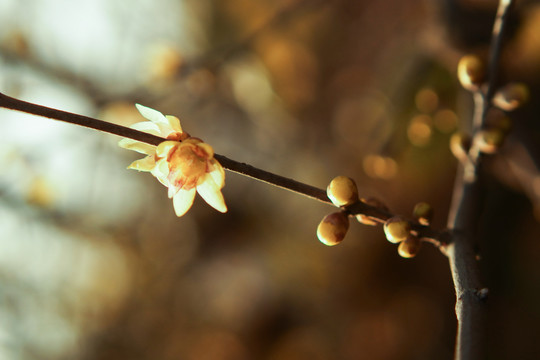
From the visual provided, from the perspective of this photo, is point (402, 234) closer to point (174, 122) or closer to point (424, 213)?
point (424, 213)

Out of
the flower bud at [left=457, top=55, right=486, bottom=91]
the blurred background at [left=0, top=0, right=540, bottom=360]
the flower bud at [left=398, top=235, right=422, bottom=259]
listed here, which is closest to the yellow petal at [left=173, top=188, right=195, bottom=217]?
the flower bud at [left=398, top=235, right=422, bottom=259]

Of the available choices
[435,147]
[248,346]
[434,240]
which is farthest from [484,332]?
[248,346]

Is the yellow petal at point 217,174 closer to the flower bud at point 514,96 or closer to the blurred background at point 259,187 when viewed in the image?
the flower bud at point 514,96

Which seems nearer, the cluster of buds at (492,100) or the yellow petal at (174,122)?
the yellow petal at (174,122)

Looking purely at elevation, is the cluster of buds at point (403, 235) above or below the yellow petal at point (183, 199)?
above

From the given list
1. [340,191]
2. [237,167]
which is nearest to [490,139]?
[340,191]

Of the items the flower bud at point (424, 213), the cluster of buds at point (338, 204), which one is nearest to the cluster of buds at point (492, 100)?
the flower bud at point (424, 213)

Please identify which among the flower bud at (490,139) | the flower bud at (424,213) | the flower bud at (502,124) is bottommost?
the flower bud at (424,213)

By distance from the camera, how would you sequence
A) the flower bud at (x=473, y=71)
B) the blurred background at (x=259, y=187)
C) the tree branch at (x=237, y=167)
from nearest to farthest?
1. the tree branch at (x=237, y=167)
2. the flower bud at (x=473, y=71)
3. the blurred background at (x=259, y=187)
